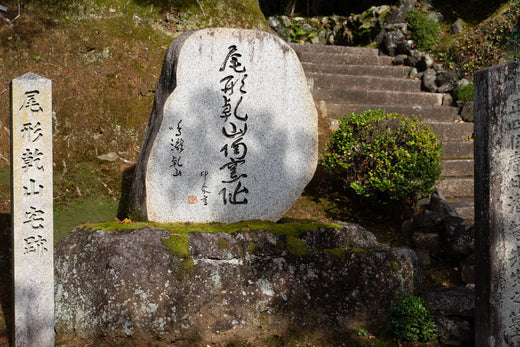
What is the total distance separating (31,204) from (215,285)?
5.87 ft

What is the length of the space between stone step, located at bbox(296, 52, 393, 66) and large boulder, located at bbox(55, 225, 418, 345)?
21.3 feet

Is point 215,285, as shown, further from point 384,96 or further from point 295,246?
point 384,96

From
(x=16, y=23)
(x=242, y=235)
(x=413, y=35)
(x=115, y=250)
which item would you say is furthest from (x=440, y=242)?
(x=16, y=23)

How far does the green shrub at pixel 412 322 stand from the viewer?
4543mm

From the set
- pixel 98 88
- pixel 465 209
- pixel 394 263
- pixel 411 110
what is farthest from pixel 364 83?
pixel 394 263

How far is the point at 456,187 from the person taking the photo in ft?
25.8

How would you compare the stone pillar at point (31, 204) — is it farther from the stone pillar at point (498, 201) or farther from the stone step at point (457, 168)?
the stone step at point (457, 168)

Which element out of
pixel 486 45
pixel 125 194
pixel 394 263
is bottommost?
pixel 394 263

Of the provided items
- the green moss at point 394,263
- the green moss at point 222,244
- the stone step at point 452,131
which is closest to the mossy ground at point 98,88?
the green moss at point 394,263

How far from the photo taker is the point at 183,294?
4465 millimetres

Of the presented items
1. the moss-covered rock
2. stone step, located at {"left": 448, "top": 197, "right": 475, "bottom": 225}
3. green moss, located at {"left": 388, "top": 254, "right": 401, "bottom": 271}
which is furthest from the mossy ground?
green moss, located at {"left": 388, "top": 254, "right": 401, "bottom": 271}

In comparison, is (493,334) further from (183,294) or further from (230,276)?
(183,294)

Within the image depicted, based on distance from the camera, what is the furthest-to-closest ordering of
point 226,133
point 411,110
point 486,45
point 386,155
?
point 486,45
point 411,110
point 386,155
point 226,133

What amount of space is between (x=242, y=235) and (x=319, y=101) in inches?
193
